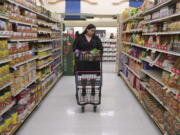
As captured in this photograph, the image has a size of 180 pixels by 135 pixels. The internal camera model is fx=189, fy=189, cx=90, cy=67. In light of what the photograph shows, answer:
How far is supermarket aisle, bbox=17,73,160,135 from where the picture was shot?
3209mm

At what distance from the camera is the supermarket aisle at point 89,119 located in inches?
126

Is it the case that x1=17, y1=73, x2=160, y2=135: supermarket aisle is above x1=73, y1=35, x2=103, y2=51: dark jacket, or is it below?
below

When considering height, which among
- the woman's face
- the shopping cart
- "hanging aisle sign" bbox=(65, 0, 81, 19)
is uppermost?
"hanging aisle sign" bbox=(65, 0, 81, 19)

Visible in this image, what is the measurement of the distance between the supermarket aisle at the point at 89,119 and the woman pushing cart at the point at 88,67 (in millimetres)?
295

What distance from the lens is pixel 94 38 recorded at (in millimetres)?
4566

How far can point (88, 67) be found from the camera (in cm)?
440

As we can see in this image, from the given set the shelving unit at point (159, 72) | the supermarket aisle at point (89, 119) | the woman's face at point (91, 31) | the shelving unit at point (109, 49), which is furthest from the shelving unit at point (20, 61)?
the shelving unit at point (109, 49)

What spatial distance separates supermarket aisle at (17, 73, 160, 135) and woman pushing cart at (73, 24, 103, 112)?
295 millimetres

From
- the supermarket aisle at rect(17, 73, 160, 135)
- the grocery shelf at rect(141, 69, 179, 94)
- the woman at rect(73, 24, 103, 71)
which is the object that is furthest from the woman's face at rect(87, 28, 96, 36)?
the supermarket aisle at rect(17, 73, 160, 135)

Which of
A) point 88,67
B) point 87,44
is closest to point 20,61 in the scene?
point 88,67

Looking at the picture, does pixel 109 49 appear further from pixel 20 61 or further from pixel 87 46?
pixel 20 61

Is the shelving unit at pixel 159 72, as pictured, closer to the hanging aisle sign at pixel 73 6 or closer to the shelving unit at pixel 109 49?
the hanging aisle sign at pixel 73 6

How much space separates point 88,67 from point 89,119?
1253 millimetres

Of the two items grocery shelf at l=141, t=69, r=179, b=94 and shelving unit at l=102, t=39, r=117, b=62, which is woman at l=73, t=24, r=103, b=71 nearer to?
grocery shelf at l=141, t=69, r=179, b=94
